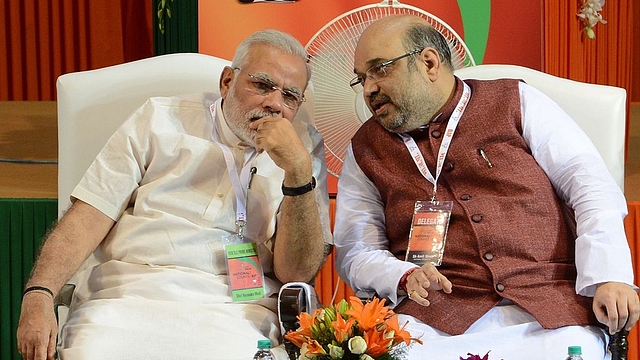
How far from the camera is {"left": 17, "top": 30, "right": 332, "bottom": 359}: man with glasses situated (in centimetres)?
225

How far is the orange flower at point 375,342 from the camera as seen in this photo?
5.32 feet

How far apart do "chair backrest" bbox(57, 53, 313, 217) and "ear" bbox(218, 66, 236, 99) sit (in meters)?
0.20

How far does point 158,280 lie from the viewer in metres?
2.36

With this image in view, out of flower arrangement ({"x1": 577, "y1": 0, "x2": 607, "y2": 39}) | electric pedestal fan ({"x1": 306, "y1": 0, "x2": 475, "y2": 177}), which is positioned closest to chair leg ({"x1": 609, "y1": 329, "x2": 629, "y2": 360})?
electric pedestal fan ({"x1": 306, "y1": 0, "x2": 475, "y2": 177})

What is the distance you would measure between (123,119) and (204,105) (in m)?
0.27

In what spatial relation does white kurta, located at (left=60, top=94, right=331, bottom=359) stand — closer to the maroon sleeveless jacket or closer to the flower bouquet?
the maroon sleeveless jacket

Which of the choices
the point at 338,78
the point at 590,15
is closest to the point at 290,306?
the point at 338,78

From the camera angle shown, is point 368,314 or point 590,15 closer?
point 368,314

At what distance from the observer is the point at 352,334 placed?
165 centimetres

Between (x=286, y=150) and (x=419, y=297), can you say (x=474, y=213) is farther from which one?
(x=286, y=150)

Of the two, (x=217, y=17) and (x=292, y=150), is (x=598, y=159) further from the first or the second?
(x=217, y=17)

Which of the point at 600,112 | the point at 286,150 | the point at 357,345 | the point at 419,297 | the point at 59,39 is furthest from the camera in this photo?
the point at 59,39

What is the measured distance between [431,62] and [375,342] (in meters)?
1.13

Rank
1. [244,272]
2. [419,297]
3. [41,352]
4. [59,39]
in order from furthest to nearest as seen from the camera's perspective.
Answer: [59,39] → [244,272] → [419,297] → [41,352]
